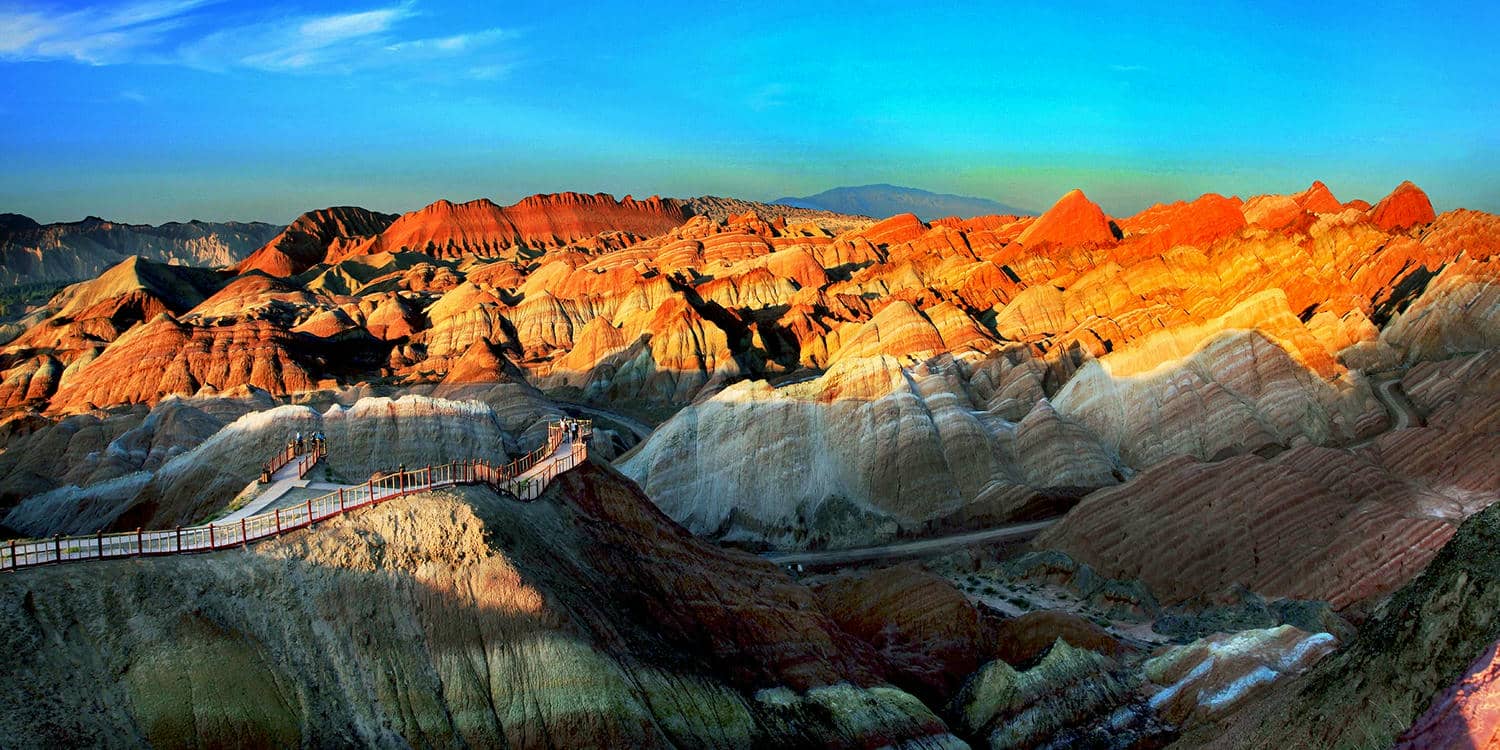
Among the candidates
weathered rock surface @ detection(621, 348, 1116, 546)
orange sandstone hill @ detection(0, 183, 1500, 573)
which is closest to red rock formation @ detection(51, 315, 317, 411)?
orange sandstone hill @ detection(0, 183, 1500, 573)

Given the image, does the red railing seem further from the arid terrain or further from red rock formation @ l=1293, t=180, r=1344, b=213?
red rock formation @ l=1293, t=180, r=1344, b=213

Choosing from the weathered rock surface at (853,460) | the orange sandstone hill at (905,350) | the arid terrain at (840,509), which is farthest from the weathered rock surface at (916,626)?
the weathered rock surface at (853,460)

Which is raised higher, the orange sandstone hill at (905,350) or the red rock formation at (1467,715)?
the red rock formation at (1467,715)

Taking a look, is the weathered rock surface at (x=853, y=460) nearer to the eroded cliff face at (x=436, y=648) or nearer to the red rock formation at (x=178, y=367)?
the eroded cliff face at (x=436, y=648)

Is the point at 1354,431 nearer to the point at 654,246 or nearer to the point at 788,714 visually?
the point at 788,714

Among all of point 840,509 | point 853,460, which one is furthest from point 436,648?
point 853,460

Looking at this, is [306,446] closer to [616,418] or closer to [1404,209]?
[616,418]
